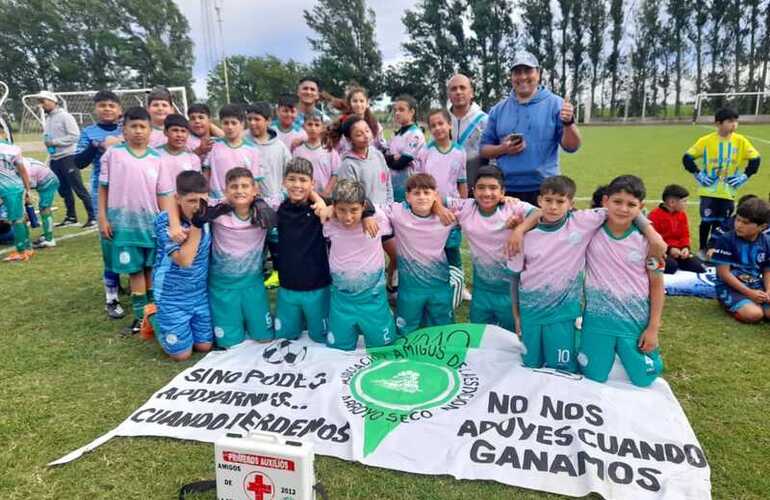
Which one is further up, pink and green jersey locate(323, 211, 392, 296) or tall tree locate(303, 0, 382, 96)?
tall tree locate(303, 0, 382, 96)

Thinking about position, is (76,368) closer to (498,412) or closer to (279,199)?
(279,199)

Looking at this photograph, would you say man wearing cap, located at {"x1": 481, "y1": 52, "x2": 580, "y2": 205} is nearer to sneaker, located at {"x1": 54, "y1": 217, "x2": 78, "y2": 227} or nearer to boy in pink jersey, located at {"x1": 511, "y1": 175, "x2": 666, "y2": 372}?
boy in pink jersey, located at {"x1": 511, "y1": 175, "x2": 666, "y2": 372}

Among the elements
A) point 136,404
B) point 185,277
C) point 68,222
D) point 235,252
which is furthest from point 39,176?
point 136,404

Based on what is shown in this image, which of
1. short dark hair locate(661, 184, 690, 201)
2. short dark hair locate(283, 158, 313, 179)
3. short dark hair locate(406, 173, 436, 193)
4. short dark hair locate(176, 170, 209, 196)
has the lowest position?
short dark hair locate(661, 184, 690, 201)

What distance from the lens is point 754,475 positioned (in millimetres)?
2502

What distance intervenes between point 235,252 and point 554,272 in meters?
2.46

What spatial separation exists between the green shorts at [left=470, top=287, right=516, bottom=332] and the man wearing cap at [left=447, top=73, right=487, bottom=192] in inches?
54.9

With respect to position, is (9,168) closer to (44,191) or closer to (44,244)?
(44,191)

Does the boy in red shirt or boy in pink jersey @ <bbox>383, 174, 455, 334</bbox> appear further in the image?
the boy in red shirt

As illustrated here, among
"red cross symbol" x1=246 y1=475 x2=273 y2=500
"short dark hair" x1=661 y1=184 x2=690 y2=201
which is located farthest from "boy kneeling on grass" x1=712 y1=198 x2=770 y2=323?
"red cross symbol" x1=246 y1=475 x2=273 y2=500

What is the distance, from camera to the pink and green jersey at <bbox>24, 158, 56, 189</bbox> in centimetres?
791

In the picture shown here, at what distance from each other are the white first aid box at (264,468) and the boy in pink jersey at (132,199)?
2.81 meters

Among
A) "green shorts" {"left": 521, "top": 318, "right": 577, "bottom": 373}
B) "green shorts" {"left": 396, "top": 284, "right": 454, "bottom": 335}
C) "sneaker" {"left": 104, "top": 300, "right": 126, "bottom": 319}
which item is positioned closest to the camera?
"green shorts" {"left": 521, "top": 318, "right": 577, "bottom": 373}

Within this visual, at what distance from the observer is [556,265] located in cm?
347
